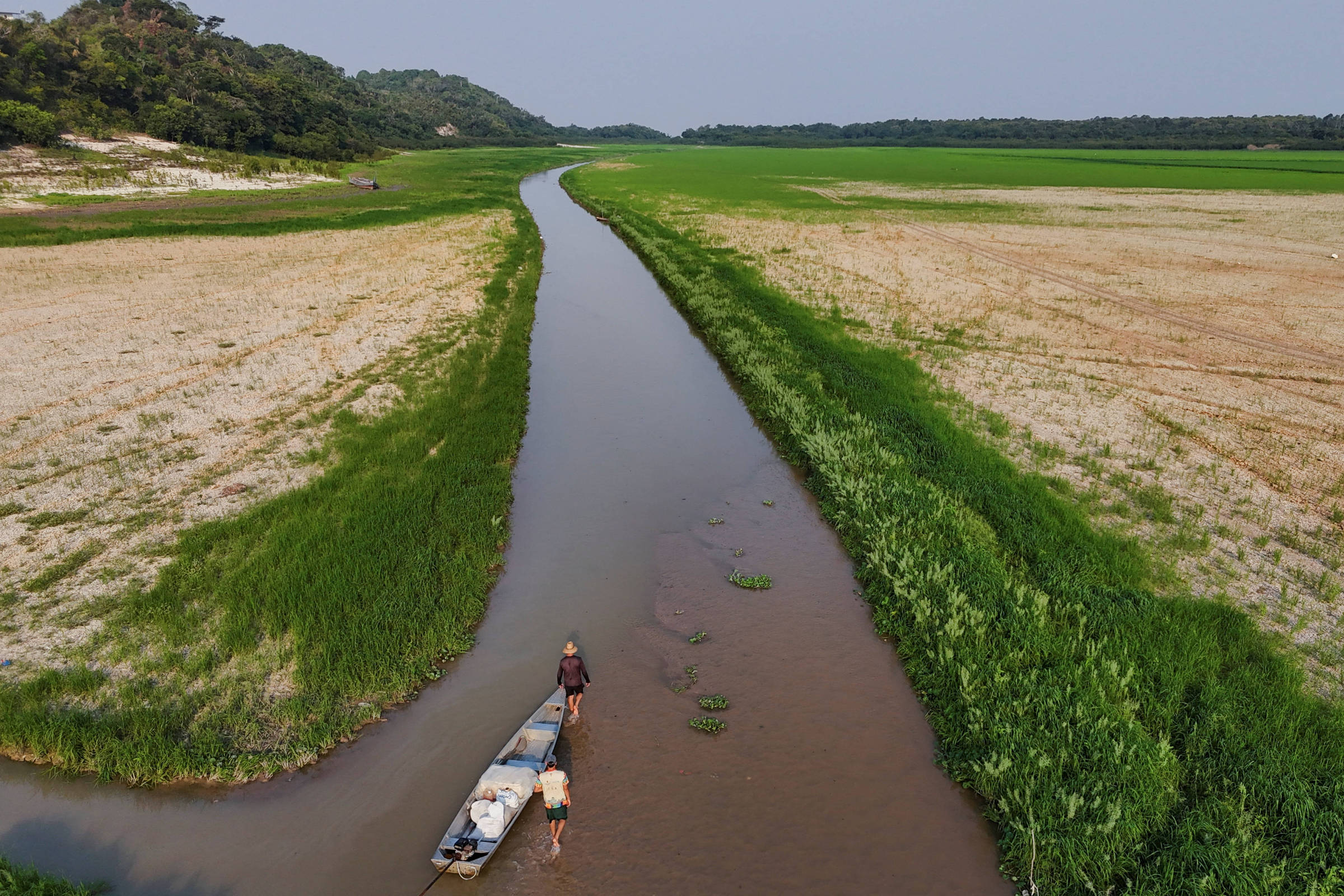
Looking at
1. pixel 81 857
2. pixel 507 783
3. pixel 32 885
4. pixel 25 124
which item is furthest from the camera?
pixel 25 124

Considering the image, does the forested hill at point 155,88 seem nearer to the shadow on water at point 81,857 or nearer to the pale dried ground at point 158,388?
the pale dried ground at point 158,388

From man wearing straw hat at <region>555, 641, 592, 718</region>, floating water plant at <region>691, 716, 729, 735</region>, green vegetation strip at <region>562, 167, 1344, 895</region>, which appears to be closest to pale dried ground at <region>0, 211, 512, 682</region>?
man wearing straw hat at <region>555, 641, 592, 718</region>

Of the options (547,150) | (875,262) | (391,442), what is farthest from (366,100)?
(391,442)

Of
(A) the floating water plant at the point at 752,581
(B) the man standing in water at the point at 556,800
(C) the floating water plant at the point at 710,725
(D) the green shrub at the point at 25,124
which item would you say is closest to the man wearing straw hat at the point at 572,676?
(C) the floating water plant at the point at 710,725

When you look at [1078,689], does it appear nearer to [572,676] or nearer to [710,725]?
[710,725]

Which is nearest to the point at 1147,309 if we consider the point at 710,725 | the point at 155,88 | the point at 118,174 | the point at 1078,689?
the point at 1078,689
